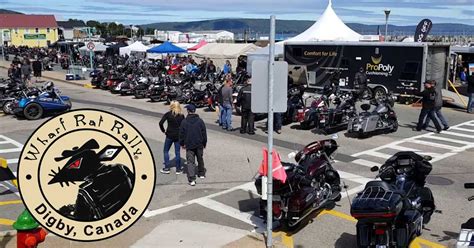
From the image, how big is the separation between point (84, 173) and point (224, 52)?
1382 inches

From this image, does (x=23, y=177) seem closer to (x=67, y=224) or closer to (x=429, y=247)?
(x=67, y=224)

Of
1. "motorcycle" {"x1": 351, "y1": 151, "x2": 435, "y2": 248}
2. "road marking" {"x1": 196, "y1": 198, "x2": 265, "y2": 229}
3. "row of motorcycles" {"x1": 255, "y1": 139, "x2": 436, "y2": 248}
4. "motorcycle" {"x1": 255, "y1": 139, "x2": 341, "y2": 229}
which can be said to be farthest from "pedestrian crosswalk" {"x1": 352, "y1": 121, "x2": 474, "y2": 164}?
"motorcycle" {"x1": 351, "y1": 151, "x2": 435, "y2": 248}

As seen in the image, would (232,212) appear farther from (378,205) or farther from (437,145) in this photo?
(437,145)

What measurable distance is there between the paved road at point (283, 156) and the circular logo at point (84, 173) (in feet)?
15.1

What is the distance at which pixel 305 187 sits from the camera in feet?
24.6

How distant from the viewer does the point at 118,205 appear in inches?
94.0

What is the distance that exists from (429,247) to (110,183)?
19.5 ft

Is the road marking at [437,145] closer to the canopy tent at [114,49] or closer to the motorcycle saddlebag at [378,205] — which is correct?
the motorcycle saddlebag at [378,205]

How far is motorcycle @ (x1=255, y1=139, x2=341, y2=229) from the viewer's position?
23.8 ft

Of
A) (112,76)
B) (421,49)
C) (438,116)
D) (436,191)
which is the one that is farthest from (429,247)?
(112,76)

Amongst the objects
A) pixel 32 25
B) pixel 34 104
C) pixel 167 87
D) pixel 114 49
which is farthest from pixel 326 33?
pixel 32 25

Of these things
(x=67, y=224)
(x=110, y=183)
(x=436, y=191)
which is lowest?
(x=436, y=191)

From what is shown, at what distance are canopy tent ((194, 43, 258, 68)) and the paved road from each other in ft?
55.1

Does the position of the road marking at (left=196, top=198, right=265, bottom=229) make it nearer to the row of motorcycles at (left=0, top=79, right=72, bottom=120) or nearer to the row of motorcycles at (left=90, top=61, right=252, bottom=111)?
the row of motorcycles at (left=90, top=61, right=252, bottom=111)
